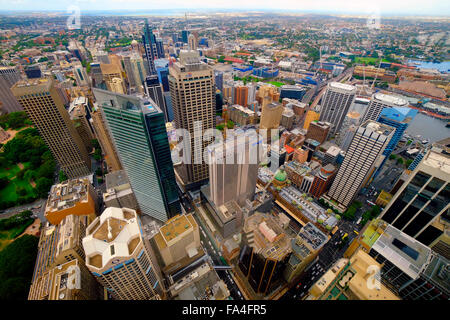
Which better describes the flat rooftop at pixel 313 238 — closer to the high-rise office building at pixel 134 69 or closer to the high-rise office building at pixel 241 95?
the high-rise office building at pixel 241 95

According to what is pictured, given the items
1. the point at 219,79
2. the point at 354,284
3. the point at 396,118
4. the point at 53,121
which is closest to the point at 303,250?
the point at 354,284

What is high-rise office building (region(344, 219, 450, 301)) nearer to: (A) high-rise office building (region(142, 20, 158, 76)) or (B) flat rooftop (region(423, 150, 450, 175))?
(B) flat rooftop (region(423, 150, 450, 175))

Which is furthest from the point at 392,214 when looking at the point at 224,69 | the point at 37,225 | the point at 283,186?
the point at 224,69

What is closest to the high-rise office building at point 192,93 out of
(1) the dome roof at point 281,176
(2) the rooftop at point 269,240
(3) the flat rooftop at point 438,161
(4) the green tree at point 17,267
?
(1) the dome roof at point 281,176

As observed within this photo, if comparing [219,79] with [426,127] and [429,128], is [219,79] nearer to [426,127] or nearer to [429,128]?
[426,127]

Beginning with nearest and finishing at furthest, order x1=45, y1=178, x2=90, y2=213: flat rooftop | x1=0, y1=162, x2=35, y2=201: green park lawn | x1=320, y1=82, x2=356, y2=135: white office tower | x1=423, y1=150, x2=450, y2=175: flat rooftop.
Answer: x1=423, y1=150, x2=450, y2=175: flat rooftop, x1=45, y1=178, x2=90, y2=213: flat rooftop, x1=0, y1=162, x2=35, y2=201: green park lawn, x1=320, y1=82, x2=356, y2=135: white office tower

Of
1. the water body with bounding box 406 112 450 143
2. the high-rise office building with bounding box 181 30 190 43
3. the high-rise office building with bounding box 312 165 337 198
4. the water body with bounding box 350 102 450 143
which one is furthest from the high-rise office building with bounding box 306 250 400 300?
the high-rise office building with bounding box 181 30 190 43

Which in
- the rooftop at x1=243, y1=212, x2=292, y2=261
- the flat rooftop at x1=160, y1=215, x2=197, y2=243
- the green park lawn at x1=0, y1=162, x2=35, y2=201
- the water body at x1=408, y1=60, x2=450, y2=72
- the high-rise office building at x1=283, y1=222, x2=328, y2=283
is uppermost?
A: the rooftop at x1=243, y1=212, x2=292, y2=261
